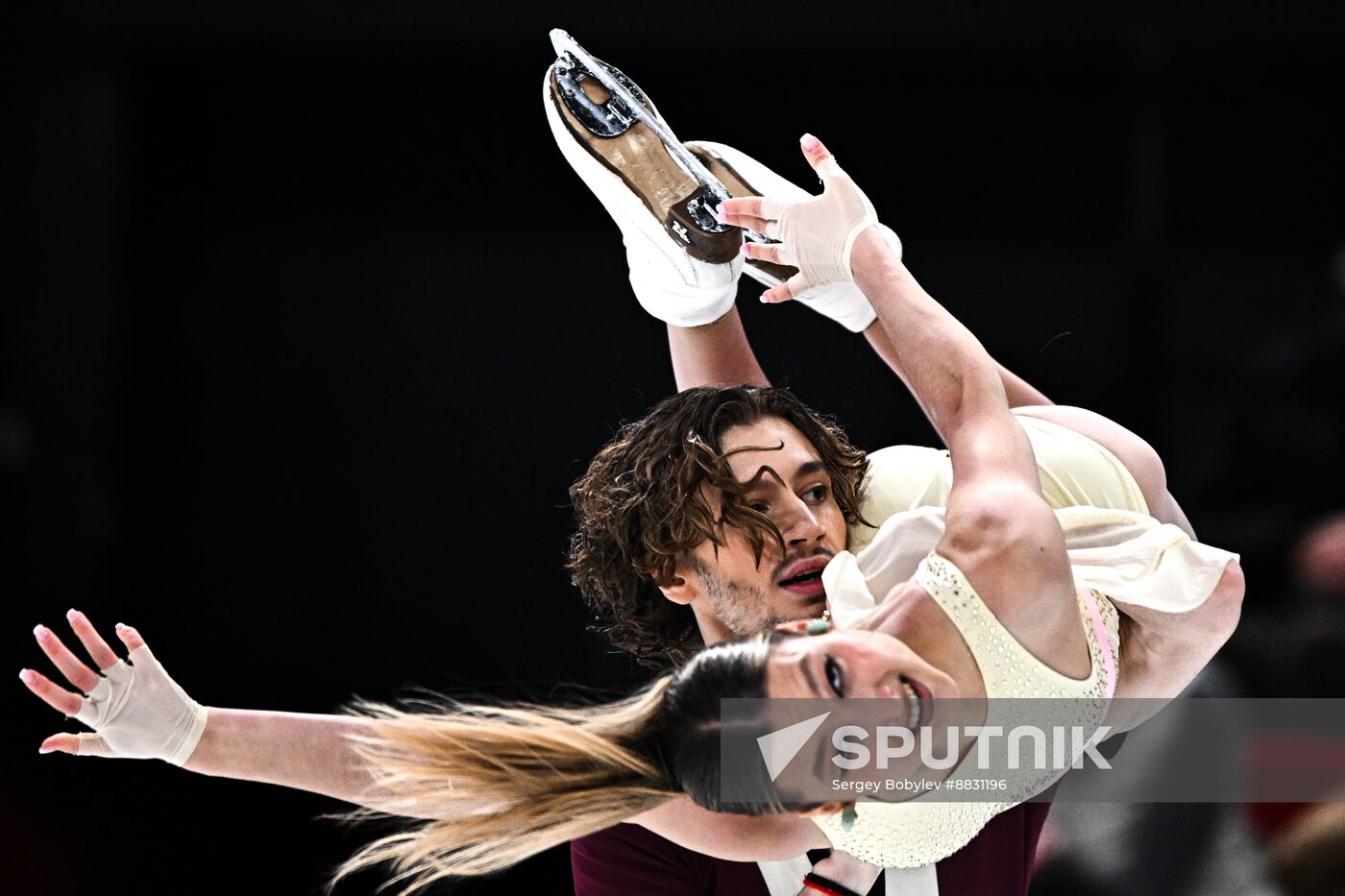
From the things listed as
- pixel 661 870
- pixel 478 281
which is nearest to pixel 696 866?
pixel 661 870

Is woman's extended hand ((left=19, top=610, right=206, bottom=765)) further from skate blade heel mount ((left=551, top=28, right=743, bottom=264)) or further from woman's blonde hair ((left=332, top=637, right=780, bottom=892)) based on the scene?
skate blade heel mount ((left=551, top=28, right=743, bottom=264))

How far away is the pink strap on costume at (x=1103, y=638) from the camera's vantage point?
195 cm

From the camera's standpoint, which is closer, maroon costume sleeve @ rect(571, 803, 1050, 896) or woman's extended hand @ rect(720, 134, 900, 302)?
woman's extended hand @ rect(720, 134, 900, 302)

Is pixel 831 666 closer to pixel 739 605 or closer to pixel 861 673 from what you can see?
pixel 861 673

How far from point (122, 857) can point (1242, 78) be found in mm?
3094

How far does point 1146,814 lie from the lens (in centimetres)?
288

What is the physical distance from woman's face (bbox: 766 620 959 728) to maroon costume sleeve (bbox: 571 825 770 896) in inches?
22.1

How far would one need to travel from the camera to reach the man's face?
6.86ft

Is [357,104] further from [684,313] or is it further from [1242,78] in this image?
[1242,78]

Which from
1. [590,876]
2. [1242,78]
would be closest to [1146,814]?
[590,876]

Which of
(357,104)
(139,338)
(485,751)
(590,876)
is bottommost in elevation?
(590,876)

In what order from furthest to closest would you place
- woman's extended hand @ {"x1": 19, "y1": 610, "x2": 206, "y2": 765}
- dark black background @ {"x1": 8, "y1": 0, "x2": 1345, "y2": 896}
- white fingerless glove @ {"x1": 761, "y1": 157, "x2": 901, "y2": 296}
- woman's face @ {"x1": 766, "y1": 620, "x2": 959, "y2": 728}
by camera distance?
dark black background @ {"x1": 8, "y1": 0, "x2": 1345, "y2": 896} < white fingerless glove @ {"x1": 761, "y1": 157, "x2": 901, "y2": 296} < woman's extended hand @ {"x1": 19, "y1": 610, "x2": 206, "y2": 765} < woman's face @ {"x1": 766, "y1": 620, "x2": 959, "y2": 728}

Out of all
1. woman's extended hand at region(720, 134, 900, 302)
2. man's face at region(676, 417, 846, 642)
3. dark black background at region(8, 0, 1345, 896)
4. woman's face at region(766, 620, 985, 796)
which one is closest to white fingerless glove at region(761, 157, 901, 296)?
woman's extended hand at region(720, 134, 900, 302)

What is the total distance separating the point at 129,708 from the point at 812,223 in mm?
1027
